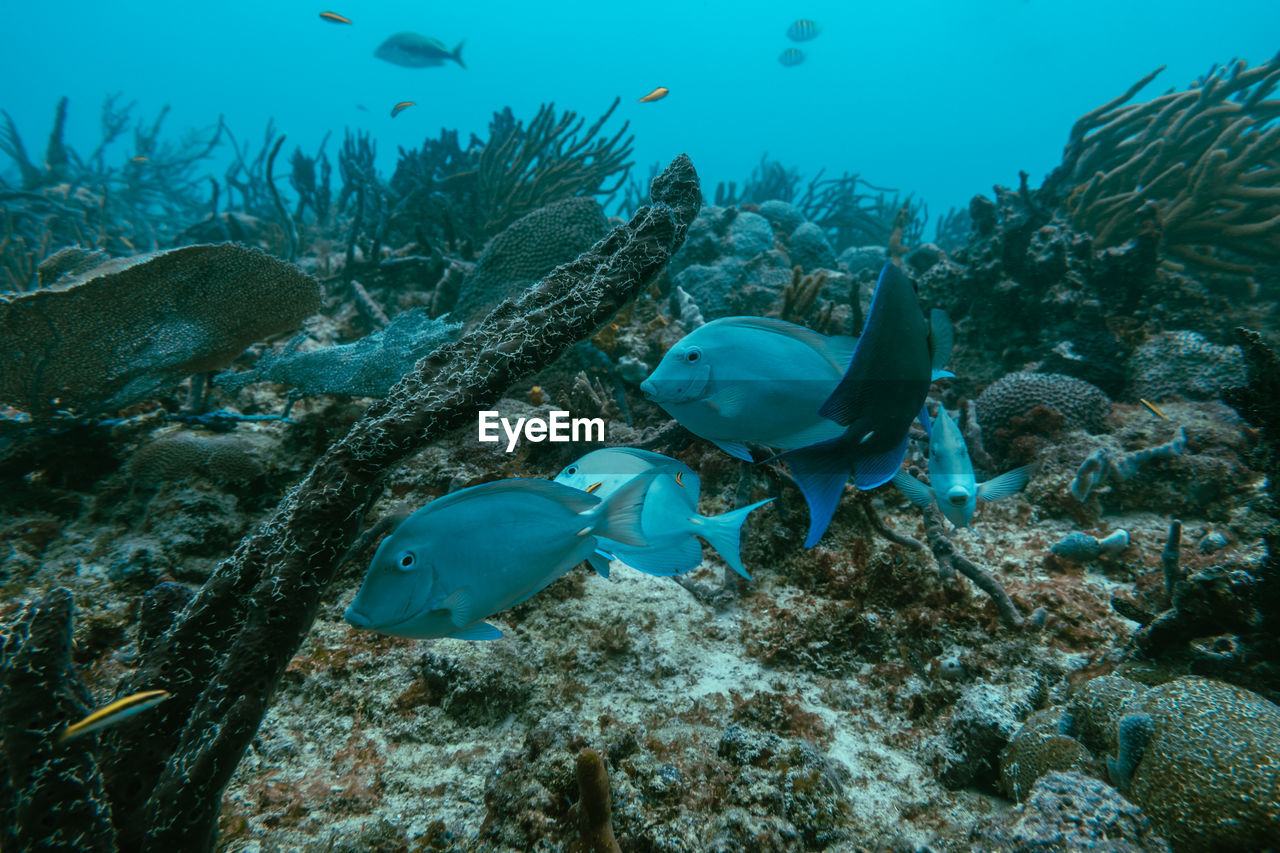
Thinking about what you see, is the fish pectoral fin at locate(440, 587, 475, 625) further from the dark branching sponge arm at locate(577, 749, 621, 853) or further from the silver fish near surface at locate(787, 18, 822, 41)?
the silver fish near surface at locate(787, 18, 822, 41)

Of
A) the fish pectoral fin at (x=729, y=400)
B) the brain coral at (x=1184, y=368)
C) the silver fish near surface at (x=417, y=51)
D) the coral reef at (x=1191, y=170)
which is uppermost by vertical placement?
the silver fish near surface at (x=417, y=51)

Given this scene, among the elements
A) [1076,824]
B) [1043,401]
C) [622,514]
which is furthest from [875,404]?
[1043,401]

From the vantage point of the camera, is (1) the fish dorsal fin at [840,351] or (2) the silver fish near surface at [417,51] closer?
(1) the fish dorsal fin at [840,351]

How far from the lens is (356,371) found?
3088mm

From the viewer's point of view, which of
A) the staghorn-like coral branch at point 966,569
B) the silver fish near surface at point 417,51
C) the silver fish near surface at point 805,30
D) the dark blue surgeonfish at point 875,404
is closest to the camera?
the dark blue surgeonfish at point 875,404

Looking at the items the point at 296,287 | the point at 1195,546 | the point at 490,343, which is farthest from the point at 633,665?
the point at 1195,546

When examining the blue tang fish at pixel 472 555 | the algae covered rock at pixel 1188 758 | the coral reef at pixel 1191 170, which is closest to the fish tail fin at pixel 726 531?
the blue tang fish at pixel 472 555

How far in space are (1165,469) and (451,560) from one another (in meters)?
4.54

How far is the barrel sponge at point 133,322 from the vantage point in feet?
7.79

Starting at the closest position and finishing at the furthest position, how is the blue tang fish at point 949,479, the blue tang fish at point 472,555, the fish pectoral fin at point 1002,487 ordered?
the blue tang fish at point 472,555, the blue tang fish at point 949,479, the fish pectoral fin at point 1002,487

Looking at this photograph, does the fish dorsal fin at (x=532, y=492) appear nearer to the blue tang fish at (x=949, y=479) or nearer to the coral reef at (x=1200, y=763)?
the blue tang fish at (x=949, y=479)

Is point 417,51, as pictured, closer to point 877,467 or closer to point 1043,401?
point 1043,401

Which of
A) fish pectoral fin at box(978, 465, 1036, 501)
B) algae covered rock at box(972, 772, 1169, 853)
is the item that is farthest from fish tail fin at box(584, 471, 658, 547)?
fish pectoral fin at box(978, 465, 1036, 501)

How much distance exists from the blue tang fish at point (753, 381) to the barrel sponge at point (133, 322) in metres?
2.78
